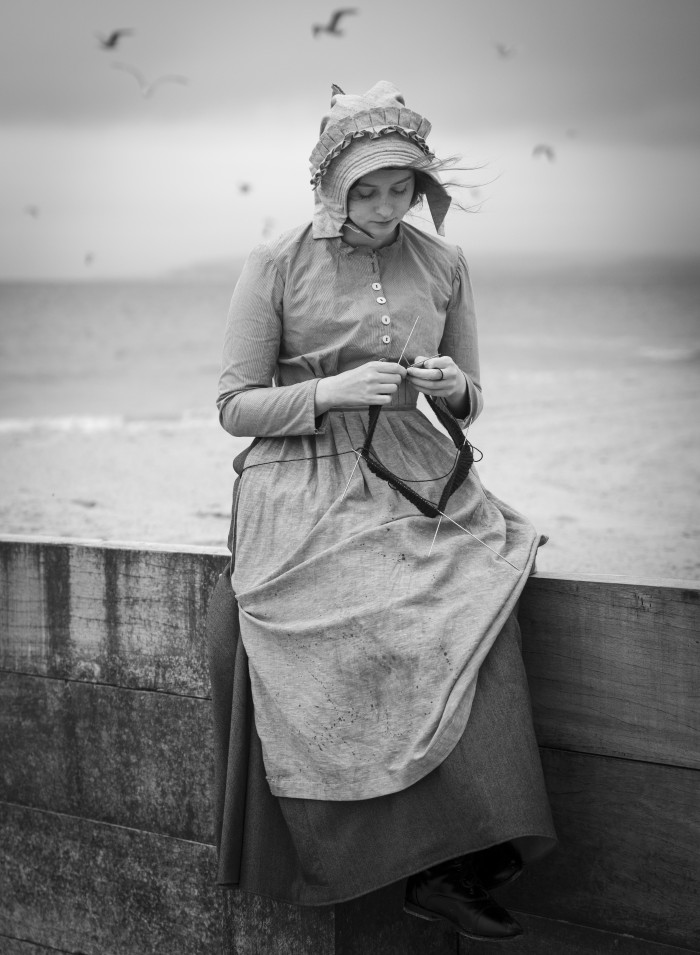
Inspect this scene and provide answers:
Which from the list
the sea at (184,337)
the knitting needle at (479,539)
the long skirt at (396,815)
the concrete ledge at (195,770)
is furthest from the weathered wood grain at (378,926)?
the sea at (184,337)

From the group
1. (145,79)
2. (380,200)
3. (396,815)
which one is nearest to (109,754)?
(396,815)

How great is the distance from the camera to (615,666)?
1993mm

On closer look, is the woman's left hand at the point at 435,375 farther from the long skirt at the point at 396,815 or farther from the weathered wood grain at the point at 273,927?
the weathered wood grain at the point at 273,927

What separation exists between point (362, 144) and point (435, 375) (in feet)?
1.54

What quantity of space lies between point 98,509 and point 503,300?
44.4 m

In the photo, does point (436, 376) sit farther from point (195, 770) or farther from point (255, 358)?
point (195, 770)

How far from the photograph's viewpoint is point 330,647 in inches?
75.4

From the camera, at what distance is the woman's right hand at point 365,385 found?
1962mm

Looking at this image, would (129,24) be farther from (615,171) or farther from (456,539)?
(456,539)

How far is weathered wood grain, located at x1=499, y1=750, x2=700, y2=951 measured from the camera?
198 cm

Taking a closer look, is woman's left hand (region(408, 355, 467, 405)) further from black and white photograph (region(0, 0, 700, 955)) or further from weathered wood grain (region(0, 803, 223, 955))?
weathered wood grain (region(0, 803, 223, 955))

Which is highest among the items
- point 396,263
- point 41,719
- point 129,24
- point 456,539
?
point 129,24

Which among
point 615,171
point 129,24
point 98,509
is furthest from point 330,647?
point 615,171

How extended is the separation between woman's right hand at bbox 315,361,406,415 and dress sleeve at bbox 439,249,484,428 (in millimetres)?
325
